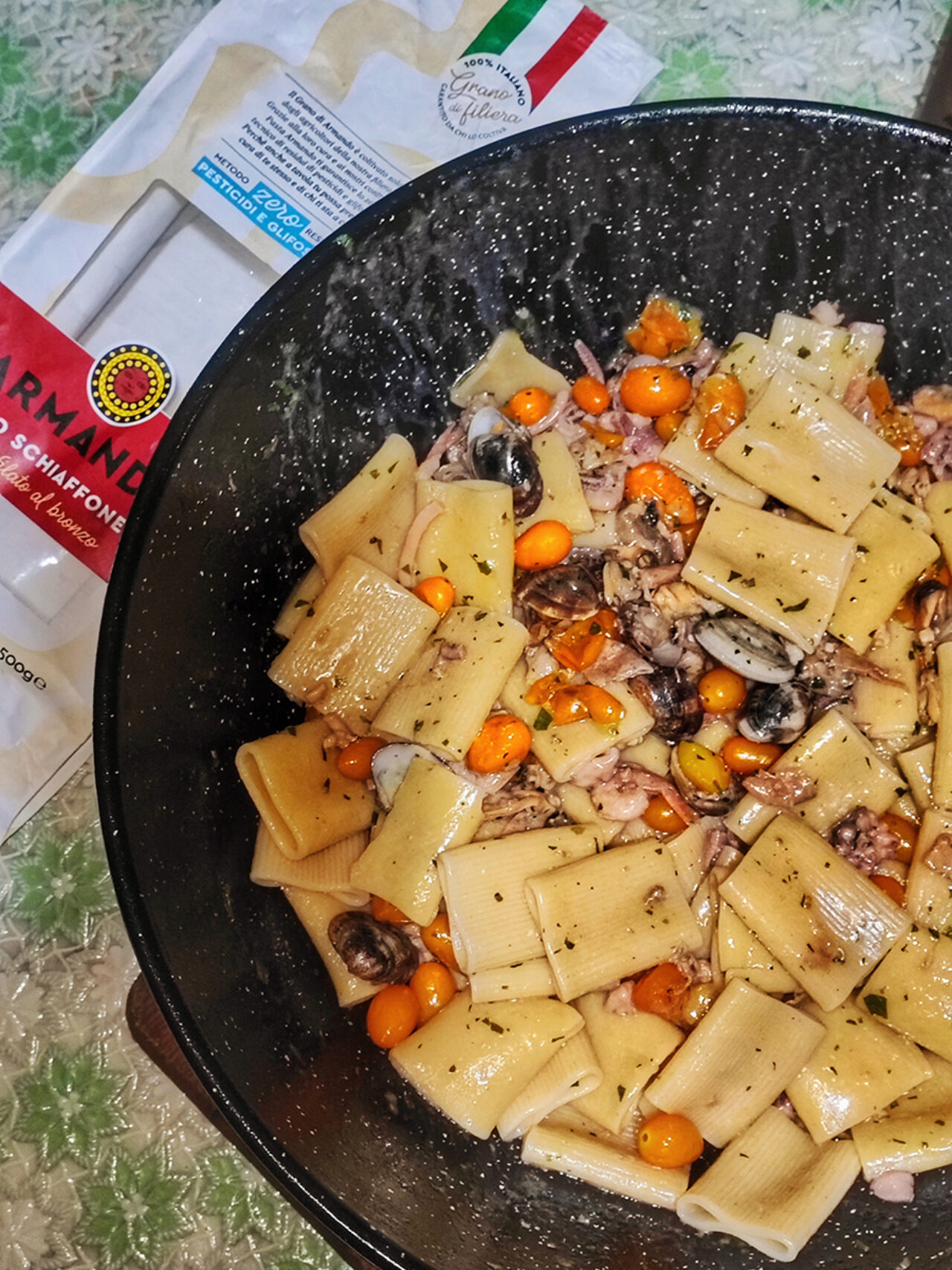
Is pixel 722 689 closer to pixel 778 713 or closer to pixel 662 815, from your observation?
pixel 778 713

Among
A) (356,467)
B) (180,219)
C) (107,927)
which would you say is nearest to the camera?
(356,467)

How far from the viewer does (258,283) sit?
7.20 feet

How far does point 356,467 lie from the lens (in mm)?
1905

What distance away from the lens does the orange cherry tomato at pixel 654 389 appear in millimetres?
1927

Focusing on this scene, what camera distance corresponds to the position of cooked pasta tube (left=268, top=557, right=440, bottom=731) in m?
1.76

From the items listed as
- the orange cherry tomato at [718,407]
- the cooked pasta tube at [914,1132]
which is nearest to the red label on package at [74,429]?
the orange cherry tomato at [718,407]

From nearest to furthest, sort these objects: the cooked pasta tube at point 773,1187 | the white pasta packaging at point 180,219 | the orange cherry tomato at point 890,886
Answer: the cooked pasta tube at point 773,1187 < the orange cherry tomato at point 890,886 < the white pasta packaging at point 180,219

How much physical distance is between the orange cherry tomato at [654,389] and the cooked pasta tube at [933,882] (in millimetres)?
945

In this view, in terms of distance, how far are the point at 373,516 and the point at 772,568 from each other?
778 mm

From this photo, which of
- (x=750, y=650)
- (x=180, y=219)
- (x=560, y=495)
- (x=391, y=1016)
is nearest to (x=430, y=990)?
(x=391, y=1016)

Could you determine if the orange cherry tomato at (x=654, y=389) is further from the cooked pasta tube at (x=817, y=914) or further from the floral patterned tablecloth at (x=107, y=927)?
the cooked pasta tube at (x=817, y=914)

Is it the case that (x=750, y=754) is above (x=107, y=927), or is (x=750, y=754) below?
above

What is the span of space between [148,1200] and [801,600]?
1.81m

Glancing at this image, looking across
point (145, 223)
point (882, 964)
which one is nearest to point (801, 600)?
point (882, 964)
